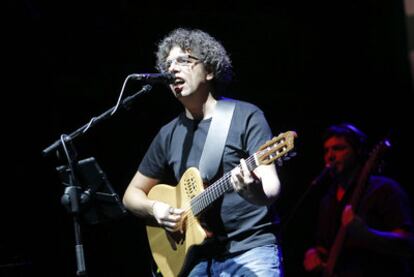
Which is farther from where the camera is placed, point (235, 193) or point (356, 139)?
point (356, 139)

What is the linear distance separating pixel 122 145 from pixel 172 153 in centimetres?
199

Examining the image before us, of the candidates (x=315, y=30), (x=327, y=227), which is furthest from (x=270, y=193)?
(x=315, y=30)

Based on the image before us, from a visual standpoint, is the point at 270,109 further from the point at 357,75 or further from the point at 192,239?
the point at 192,239

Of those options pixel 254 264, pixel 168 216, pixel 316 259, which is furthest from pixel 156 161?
pixel 316 259

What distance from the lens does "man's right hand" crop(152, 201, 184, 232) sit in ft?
10.4

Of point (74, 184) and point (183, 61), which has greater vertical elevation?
point (183, 61)

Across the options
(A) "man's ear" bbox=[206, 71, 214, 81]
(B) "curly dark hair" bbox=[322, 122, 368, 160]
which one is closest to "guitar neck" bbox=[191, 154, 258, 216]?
(A) "man's ear" bbox=[206, 71, 214, 81]

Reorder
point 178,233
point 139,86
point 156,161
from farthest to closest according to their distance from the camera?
point 139,86 → point 156,161 → point 178,233

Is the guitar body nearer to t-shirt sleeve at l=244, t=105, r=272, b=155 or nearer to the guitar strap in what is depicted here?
the guitar strap

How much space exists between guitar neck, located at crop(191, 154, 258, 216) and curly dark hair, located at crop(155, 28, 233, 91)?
85 cm

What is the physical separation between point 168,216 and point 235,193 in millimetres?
470

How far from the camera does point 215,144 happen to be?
122 inches

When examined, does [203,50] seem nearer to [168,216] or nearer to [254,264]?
[168,216]

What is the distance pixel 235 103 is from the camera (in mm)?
3234
